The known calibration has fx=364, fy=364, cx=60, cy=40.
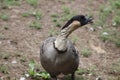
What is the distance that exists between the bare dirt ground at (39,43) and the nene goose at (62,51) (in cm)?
99

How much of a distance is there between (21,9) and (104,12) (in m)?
2.38

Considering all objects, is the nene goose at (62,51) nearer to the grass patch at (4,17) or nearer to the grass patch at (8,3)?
the grass patch at (4,17)

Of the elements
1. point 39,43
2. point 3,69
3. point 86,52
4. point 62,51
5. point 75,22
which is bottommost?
point 86,52

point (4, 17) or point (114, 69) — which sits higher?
point (4, 17)

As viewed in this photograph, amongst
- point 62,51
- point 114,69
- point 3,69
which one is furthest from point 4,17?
point 62,51

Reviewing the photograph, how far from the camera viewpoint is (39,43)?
838cm

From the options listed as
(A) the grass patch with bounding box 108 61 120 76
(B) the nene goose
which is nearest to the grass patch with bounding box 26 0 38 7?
(A) the grass patch with bounding box 108 61 120 76

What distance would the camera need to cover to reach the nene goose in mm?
5918

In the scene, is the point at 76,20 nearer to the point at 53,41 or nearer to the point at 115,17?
the point at 53,41

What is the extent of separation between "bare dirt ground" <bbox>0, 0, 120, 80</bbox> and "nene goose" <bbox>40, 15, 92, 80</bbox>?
0.99 metres

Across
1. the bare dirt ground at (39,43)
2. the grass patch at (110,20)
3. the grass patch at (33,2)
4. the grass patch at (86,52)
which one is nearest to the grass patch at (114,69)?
the bare dirt ground at (39,43)

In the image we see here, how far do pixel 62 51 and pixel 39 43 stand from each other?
8.23 feet

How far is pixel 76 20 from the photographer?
5926 mm

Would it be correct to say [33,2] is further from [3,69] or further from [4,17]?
[3,69]
